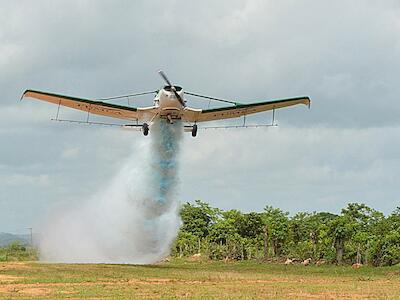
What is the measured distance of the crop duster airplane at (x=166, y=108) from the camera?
4366cm

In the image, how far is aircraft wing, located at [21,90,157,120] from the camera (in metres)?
45.3

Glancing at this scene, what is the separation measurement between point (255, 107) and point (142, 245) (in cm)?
1340

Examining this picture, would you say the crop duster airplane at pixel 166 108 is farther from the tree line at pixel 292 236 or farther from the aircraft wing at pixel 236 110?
the tree line at pixel 292 236

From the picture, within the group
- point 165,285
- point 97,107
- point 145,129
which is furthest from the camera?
point 97,107

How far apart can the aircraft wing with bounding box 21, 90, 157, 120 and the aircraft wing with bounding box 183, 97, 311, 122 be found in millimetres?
2881

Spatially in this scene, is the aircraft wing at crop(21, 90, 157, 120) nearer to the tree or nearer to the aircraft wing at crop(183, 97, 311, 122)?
the aircraft wing at crop(183, 97, 311, 122)

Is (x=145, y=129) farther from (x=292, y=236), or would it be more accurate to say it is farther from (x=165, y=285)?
(x=292, y=236)

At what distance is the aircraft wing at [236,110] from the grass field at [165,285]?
11.2 m

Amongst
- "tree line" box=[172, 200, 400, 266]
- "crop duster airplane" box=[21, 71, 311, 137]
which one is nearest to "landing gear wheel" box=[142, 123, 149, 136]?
"crop duster airplane" box=[21, 71, 311, 137]

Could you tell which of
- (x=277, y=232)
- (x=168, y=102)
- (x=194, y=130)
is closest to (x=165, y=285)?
(x=168, y=102)

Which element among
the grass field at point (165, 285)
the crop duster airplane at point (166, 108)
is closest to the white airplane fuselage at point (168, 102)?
the crop duster airplane at point (166, 108)

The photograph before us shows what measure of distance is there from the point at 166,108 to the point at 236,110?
6431 mm

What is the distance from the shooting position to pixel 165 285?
3191cm

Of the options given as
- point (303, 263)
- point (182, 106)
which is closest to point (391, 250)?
point (303, 263)
